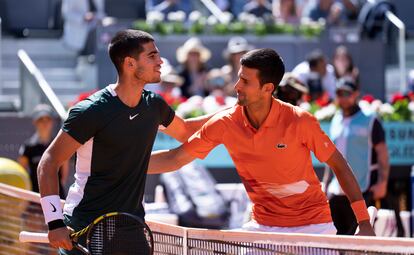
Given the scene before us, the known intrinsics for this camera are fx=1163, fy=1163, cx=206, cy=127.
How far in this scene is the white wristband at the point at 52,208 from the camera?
6.62 m

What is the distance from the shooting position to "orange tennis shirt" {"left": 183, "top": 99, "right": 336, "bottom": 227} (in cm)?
705

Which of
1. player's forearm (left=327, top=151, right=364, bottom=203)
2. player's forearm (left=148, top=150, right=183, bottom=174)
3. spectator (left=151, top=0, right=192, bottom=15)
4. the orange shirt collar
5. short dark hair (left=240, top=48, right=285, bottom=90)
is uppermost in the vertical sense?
short dark hair (left=240, top=48, right=285, bottom=90)

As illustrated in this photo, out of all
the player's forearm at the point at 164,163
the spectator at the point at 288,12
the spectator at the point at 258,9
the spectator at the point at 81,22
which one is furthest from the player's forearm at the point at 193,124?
the spectator at the point at 258,9

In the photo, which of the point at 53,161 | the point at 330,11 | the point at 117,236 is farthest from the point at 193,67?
the point at 117,236

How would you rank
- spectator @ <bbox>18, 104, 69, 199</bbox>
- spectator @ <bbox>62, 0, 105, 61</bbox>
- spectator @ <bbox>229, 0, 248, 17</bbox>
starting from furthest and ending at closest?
spectator @ <bbox>229, 0, 248, 17</bbox> → spectator @ <bbox>62, 0, 105, 61</bbox> → spectator @ <bbox>18, 104, 69, 199</bbox>

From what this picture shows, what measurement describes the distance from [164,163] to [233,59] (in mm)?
9696

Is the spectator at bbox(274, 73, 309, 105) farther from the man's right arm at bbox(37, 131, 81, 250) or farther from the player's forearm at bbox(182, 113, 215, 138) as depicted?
the man's right arm at bbox(37, 131, 81, 250)

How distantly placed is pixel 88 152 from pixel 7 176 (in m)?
4.95

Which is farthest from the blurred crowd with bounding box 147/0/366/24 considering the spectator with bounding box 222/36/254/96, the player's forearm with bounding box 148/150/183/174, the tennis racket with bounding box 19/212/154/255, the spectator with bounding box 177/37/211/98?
the tennis racket with bounding box 19/212/154/255

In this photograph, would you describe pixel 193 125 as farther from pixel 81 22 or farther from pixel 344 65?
pixel 81 22

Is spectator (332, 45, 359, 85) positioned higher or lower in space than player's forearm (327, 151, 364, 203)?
lower

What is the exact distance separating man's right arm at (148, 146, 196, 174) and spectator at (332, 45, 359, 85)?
10.3 meters

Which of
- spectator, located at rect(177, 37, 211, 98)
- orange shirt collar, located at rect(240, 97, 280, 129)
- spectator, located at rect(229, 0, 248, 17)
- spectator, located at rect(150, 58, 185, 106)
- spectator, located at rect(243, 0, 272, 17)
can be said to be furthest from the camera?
spectator, located at rect(229, 0, 248, 17)

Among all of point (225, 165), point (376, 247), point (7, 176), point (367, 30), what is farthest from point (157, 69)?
point (367, 30)
